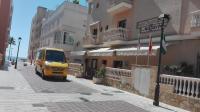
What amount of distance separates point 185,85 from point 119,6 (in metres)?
11.7

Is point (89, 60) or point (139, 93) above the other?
point (89, 60)

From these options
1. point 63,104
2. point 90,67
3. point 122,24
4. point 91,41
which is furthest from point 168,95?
point 90,67

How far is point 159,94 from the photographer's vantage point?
14484 mm

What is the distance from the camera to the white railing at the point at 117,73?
1854 cm

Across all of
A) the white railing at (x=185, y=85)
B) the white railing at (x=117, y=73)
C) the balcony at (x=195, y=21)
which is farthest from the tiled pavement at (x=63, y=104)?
the white railing at (x=117, y=73)

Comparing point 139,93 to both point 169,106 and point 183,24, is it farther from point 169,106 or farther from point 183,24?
point 183,24

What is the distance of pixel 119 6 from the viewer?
905 inches

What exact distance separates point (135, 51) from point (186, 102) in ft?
19.0

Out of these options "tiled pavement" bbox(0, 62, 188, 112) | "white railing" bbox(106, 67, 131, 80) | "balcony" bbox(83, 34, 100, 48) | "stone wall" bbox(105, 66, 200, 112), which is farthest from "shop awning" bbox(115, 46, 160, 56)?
"balcony" bbox(83, 34, 100, 48)

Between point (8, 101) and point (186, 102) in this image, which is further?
point (186, 102)

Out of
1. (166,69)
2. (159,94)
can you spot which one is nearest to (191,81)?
(159,94)

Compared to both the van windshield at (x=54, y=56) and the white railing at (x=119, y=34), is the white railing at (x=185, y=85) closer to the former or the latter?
the white railing at (x=119, y=34)

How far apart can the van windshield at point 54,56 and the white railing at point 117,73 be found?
414 centimetres

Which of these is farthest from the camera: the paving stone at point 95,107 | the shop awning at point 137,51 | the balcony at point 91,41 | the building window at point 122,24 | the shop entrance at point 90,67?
the balcony at point 91,41
